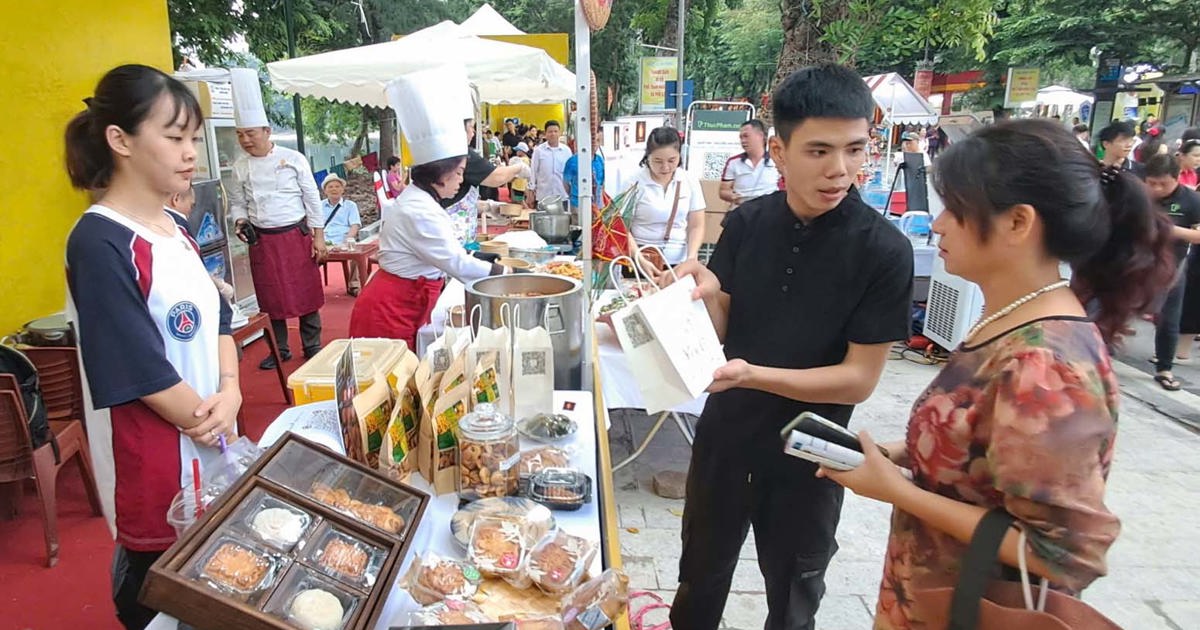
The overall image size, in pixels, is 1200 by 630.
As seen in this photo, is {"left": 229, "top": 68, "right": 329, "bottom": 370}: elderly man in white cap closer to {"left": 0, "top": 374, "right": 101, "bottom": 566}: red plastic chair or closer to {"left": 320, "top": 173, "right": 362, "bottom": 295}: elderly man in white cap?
{"left": 0, "top": 374, "right": 101, "bottom": 566}: red plastic chair

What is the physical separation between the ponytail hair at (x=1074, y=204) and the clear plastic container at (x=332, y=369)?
1.46 m

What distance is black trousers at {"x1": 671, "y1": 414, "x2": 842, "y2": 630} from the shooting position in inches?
72.6

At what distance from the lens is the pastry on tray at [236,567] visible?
3.23 ft

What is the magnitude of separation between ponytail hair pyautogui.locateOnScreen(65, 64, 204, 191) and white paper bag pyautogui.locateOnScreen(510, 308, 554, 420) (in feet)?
3.37

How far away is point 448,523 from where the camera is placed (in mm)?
1503

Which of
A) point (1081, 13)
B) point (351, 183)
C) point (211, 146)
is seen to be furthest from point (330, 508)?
point (1081, 13)

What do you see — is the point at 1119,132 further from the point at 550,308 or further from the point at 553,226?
the point at 550,308

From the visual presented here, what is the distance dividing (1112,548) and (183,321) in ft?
12.7

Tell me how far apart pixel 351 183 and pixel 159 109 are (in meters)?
13.8

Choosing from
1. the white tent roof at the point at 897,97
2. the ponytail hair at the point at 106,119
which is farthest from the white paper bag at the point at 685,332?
the white tent roof at the point at 897,97

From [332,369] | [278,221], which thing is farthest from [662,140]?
[332,369]

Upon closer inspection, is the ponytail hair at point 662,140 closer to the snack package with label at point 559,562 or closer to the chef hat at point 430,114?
the chef hat at point 430,114

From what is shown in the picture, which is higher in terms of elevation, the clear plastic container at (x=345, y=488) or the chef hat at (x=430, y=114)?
the chef hat at (x=430, y=114)

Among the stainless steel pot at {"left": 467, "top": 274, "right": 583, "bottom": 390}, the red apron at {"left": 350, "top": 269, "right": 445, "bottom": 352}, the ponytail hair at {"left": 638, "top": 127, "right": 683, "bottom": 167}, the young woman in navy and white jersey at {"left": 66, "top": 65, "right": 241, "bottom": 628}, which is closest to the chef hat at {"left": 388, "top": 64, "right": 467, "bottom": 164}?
the red apron at {"left": 350, "top": 269, "right": 445, "bottom": 352}
